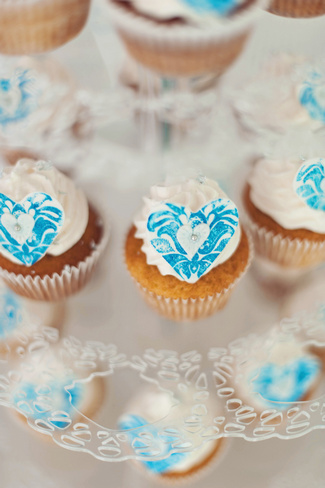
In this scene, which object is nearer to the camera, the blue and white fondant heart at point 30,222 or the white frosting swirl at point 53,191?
the blue and white fondant heart at point 30,222

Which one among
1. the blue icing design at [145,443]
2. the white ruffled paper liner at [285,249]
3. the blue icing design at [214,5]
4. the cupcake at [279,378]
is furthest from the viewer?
the white ruffled paper liner at [285,249]

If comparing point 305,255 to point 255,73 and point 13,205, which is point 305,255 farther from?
point 13,205

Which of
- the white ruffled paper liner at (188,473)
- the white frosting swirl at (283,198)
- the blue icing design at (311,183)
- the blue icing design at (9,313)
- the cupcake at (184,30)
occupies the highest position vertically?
the cupcake at (184,30)

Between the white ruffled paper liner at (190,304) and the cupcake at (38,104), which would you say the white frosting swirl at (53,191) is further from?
the cupcake at (38,104)

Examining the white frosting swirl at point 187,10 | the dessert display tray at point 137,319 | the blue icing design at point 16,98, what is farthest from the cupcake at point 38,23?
the white frosting swirl at point 187,10

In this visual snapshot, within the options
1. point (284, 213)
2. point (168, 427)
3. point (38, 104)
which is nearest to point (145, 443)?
point (168, 427)

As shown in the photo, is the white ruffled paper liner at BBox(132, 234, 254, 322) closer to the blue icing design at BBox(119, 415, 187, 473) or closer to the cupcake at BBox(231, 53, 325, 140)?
the blue icing design at BBox(119, 415, 187, 473)

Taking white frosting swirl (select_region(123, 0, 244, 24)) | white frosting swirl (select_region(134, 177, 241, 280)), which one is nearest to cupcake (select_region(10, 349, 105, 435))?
white frosting swirl (select_region(134, 177, 241, 280))
